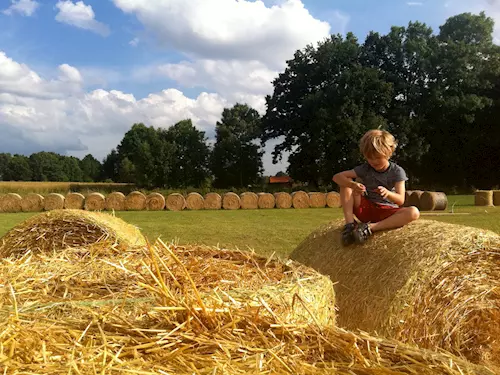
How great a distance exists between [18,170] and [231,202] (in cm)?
7125

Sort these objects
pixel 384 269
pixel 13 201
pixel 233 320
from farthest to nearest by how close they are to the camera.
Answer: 1. pixel 13 201
2. pixel 384 269
3. pixel 233 320

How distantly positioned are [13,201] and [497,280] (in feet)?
71.6

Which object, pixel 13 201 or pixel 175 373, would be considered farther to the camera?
pixel 13 201

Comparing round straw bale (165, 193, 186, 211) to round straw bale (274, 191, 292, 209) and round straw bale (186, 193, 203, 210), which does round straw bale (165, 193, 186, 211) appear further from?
round straw bale (274, 191, 292, 209)

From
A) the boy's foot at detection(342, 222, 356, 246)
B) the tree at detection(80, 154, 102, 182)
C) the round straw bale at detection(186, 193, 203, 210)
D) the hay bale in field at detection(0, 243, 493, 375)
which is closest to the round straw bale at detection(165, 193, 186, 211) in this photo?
the round straw bale at detection(186, 193, 203, 210)

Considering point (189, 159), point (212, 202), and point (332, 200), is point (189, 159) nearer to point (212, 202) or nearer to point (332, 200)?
point (212, 202)

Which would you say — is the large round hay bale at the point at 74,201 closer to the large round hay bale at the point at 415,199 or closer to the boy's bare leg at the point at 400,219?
the large round hay bale at the point at 415,199

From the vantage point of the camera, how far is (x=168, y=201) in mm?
24531

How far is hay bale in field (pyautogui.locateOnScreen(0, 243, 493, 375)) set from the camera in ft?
6.23

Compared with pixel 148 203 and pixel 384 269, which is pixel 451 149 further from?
pixel 384 269

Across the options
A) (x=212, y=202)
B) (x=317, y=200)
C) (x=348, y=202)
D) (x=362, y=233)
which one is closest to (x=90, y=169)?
(x=212, y=202)

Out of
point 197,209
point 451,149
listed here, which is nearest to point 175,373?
point 197,209

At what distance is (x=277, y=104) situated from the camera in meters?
40.4

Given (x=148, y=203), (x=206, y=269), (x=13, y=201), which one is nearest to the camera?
(x=206, y=269)
